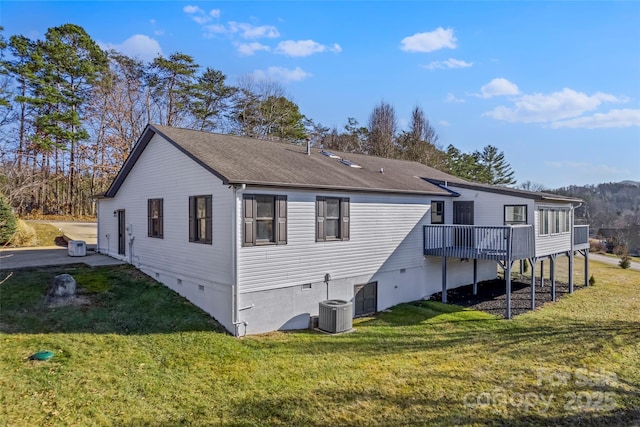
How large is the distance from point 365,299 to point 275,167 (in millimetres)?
5340

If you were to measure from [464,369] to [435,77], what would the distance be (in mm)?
11943

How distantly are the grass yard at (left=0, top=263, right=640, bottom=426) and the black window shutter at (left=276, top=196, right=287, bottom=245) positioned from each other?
8.55 ft

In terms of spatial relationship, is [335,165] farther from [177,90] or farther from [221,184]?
[177,90]

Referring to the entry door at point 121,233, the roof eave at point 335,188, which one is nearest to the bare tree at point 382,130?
the roof eave at point 335,188

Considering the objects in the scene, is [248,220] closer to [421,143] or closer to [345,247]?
[345,247]

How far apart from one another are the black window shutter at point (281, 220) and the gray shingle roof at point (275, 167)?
0.52 metres

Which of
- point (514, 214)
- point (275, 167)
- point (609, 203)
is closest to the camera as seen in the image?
point (275, 167)

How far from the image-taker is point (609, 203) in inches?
3725

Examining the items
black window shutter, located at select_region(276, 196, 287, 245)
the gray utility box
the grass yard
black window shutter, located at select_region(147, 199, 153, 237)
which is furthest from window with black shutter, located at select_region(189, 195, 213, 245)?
the gray utility box

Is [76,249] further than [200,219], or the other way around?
[76,249]

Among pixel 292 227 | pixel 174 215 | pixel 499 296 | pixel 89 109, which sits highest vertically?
pixel 89 109

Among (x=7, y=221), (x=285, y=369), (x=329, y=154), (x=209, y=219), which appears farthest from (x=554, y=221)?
(x=7, y=221)

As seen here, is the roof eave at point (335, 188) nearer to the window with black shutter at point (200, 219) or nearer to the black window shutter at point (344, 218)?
the black window shutter at point (344, 218)

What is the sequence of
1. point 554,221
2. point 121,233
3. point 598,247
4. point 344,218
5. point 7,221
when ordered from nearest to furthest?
point 344,218
point 121,233
point 554,221
point 7,221
point 598,247
